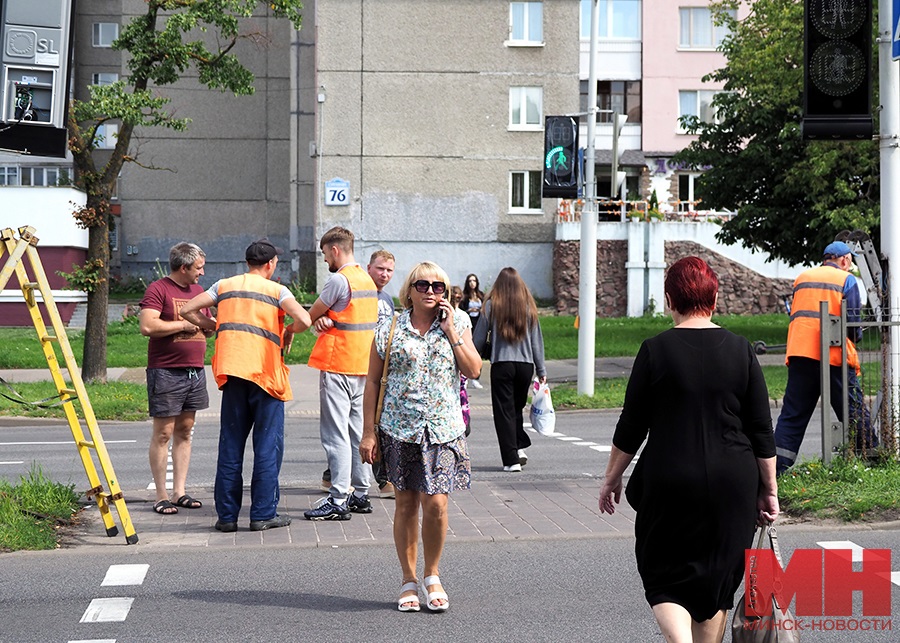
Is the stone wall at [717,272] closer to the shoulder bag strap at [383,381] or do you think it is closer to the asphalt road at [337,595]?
the asphalt road at [337,595]

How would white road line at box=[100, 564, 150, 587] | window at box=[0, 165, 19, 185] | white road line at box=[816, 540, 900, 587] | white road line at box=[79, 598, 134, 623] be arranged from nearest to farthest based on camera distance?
white road line at box=[79, 598, 134, 623]
white road line at box=[100, 564, 150, 587]
white road line at box=[816, 540, 900, 587]
window at box=[0, 165, 19, 185]

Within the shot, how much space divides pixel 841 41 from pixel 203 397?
5.47 metres

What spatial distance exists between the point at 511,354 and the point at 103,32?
42.3 m

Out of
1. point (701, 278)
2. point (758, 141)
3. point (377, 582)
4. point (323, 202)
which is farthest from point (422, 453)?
point (323, 202)

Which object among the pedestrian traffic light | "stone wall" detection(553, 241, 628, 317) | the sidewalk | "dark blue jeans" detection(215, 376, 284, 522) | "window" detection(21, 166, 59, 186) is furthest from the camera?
"stone wall" detection(553, 241, 628, 317)

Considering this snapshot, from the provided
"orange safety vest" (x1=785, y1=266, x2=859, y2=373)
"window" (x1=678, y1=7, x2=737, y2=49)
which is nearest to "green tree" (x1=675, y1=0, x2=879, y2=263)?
"orange safety vest" (x1=785, y1=266, x2=859, y2=373)

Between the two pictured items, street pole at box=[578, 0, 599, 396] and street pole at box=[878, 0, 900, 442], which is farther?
street pole at box=[578, 0, 599, 396]

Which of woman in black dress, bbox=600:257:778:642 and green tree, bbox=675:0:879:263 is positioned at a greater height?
green tree, bbox=675:0:879:263

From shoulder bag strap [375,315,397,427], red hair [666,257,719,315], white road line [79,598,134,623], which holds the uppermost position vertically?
red hair [666,257,719,315]

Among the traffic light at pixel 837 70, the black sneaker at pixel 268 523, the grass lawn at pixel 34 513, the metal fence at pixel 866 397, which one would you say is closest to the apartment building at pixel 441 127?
the metal fence at pixel 866 397

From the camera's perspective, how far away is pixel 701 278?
4629 millimetres

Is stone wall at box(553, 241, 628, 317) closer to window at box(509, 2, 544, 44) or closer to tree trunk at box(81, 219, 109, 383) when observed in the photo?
window at box(509, 2, 544, 44)

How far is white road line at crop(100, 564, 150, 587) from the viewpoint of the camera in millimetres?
6891

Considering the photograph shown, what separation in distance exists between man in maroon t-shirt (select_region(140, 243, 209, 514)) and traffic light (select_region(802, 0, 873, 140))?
4.71 meters
